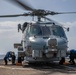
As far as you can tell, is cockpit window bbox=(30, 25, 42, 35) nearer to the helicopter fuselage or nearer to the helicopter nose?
the helicopter fuselage

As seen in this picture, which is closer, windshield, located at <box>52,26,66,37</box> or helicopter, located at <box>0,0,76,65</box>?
helicopter, located at <box>0,0,76,65</box>

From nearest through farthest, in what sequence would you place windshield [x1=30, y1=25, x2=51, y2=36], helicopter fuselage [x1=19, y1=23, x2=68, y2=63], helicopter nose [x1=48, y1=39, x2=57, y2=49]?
helicopter nose [x1=48, y1=39, x2=57, y2=49], helicopter fuselage [x1=19, y1=23, x2=68, y2=63], windshield [x1=30, y1=25, x2=51, y2=36]

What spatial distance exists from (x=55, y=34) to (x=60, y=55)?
1922mm

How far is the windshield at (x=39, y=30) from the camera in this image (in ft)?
76.2

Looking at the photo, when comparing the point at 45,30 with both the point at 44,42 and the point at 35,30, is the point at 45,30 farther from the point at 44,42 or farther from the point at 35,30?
the point at 44,42

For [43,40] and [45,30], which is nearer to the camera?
[43,40]

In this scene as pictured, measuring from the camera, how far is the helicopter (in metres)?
21.9

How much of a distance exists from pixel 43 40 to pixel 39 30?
1.50 metres

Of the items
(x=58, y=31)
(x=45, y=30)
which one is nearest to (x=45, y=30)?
(x=45, y=30)

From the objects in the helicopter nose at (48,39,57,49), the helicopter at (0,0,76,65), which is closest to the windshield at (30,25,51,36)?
the helicopter at (0,0,76,65)

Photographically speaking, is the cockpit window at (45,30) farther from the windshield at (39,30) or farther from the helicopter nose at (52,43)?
the helicopter nose at (52,43)

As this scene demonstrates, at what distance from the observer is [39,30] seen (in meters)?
23.4

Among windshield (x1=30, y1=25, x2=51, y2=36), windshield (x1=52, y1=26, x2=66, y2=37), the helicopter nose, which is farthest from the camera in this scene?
windshield (x1=52, y1=26, x2=66, y2=37)

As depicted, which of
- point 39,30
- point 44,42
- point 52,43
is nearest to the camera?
point 52,43
